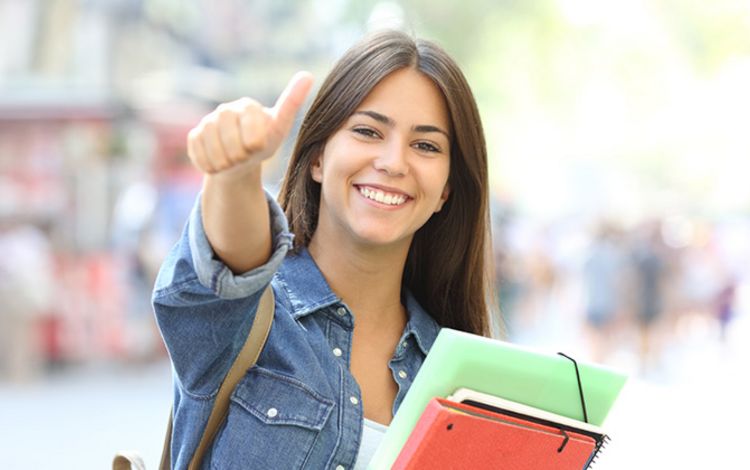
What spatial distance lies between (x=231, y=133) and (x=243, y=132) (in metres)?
0.02

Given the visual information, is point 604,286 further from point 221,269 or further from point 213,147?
point 213,147

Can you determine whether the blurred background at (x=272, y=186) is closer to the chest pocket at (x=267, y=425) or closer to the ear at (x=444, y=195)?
the ear at (x=444, y=195)

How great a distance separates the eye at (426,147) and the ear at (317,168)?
192mm

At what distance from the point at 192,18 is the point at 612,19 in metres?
9.11

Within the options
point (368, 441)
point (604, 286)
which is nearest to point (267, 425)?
point (368, 441)

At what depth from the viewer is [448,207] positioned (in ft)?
8.38

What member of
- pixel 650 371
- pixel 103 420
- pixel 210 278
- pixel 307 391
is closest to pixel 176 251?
pixel 210 278

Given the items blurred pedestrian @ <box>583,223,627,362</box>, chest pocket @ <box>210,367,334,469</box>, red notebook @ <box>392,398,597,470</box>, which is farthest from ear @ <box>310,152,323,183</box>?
blurred pedestrian @ <box>583,223,627,362</box>

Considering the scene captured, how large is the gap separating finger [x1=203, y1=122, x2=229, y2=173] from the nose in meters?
0.53

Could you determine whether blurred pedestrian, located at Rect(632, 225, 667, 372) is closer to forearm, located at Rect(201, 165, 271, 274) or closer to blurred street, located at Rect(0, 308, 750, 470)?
blurred street, located at Rect(0, 308, 750, 470)

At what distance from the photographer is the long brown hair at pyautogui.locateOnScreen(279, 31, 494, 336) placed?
89.7 inches

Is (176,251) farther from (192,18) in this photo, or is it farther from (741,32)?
(741,32)

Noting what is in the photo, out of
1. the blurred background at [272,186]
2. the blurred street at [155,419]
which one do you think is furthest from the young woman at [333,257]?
the blurred street at [155,419]

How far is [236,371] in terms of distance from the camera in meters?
2.04
